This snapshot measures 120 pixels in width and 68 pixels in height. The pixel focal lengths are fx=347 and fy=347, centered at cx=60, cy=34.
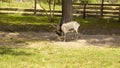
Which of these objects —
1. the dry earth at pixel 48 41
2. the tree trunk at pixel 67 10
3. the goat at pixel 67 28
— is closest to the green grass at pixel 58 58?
the dry earth at pixel 48 41

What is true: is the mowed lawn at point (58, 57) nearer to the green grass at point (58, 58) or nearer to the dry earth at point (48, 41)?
the green grass at point (58, 58)

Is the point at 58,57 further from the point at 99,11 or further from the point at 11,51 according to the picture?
the point at 99,11

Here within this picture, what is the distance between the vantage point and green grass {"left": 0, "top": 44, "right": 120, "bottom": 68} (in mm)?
8612

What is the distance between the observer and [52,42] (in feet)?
42.8

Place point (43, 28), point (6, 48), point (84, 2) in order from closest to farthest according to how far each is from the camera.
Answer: point (6, 48)
point (43, 28)
point (84, 2)

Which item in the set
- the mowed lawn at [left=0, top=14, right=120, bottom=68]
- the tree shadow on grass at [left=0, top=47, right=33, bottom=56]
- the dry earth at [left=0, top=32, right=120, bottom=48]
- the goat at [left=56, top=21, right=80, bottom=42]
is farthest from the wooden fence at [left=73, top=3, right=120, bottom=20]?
the tree shadow on grass at [left=0, top=47, right=33, bottom=56]

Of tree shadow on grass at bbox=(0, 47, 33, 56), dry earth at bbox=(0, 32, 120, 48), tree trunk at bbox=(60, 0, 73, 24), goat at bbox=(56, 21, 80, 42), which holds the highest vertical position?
tree trunk at bbox=(60, 0, 73, 24)

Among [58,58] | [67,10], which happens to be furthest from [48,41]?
[58,58]

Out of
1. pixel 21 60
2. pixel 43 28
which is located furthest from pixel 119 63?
pixel 43 28

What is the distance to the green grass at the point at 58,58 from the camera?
861cm

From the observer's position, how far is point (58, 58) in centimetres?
959

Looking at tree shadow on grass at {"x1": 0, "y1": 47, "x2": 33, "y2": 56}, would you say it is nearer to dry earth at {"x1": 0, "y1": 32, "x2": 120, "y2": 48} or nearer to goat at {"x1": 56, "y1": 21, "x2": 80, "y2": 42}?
dry earth at {"x1": 0, "y1": 32, "x2": 120, "y2": 48}

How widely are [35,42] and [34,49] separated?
66.9 inches

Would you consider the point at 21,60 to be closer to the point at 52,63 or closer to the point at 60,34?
the point at 52,63
